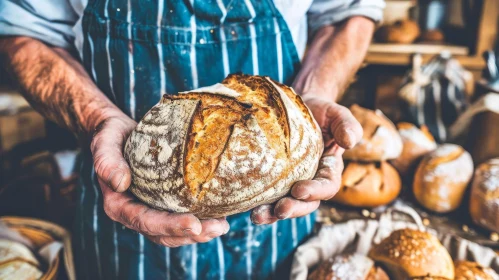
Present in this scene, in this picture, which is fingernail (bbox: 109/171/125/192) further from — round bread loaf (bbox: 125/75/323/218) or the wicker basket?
the wicker basket

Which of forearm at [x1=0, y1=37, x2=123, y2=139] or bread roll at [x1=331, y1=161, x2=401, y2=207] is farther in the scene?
bread roll at [x1=331, y1=161, x2=401, y2=207]

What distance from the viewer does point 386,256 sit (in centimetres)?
141

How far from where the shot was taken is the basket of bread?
4.38 ft

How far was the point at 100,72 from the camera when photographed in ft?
4.37

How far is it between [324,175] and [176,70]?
558mm

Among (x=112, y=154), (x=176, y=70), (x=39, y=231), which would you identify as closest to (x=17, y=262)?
(x=39, y=231)

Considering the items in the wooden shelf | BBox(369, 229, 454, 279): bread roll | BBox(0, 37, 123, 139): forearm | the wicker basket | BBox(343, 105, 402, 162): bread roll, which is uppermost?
BBox(0, 37, 123, 139): forearm

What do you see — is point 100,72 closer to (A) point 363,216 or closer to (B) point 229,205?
(B) point 229,205

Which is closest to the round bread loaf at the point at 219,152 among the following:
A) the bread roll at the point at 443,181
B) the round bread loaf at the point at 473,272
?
the round bread loaf at the point at 473,272

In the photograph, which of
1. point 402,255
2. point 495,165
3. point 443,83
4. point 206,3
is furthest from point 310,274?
point 443,83

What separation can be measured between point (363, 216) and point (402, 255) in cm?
58

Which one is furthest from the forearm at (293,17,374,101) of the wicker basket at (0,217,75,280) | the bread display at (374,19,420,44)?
the bread display at (374,19,420,44)

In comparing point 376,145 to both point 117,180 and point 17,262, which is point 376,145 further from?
point 17,262

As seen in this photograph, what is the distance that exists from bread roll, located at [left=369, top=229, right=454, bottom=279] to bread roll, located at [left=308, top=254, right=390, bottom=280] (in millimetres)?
58
